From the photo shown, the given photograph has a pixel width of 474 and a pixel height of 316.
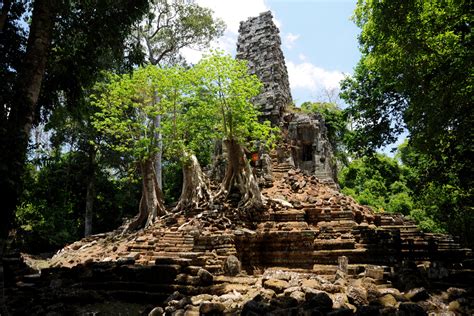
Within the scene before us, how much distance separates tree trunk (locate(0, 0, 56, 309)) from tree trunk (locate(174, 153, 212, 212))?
9.82m

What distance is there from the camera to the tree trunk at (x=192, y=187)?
15602mm

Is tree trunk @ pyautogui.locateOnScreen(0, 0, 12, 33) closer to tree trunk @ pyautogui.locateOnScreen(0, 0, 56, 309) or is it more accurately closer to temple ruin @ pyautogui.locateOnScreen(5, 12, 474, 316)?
tree trunk @ pyautogui.locateOnScreen(0, 0, 56, 309)

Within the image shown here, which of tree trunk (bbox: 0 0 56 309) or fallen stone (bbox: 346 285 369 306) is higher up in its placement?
tree trunk (bbox: 0 0 56 309)

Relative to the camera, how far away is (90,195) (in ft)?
75.3

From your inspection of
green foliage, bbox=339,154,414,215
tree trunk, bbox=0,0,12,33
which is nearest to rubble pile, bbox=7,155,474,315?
tree trunk, bbox=0,0,12,33

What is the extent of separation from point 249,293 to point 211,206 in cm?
851

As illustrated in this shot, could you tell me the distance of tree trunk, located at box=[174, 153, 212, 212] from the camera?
15602 millimetres

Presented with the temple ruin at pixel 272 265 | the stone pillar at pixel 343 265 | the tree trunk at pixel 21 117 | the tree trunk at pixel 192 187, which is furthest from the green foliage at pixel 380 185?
the tree trunk at pixel 21 117

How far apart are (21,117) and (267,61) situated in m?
17.6

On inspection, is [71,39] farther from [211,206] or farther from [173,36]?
[173,36]

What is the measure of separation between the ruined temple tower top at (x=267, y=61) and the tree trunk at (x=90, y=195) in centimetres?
1263

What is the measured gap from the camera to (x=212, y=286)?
6.98m

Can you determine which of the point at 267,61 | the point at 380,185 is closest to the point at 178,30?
the point at 267,61

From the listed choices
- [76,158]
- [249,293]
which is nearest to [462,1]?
[249,293]
